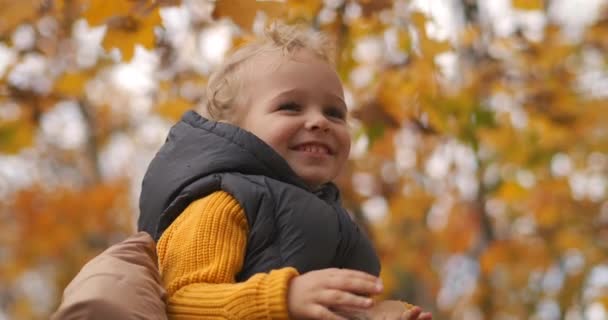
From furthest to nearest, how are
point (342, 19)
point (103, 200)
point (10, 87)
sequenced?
point (103, 200), point (10, 87), point (342, 19)

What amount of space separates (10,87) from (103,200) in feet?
28.7

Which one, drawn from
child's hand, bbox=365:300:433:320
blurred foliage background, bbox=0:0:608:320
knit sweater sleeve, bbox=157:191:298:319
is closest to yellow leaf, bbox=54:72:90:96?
blurred foliage background, bbox=0:0:608:320

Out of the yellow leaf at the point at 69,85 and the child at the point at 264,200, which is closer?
the child at the point at 264,200

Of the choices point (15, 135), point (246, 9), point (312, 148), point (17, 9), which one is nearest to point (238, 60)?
point (312, 148)

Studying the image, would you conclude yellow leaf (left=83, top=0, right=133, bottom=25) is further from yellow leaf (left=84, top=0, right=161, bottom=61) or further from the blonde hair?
the blonde hair

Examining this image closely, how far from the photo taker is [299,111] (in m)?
2.27

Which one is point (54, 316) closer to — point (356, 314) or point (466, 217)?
point (356, 314)

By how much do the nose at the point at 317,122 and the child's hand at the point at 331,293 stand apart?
596 millimetres

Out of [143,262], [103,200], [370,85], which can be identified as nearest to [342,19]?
[370,85]

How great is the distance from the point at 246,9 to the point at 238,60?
28.0 inches

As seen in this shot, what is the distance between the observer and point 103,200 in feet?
45.4

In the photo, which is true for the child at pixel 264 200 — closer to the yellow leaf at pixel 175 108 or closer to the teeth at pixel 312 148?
the teeth at pixel 312 148

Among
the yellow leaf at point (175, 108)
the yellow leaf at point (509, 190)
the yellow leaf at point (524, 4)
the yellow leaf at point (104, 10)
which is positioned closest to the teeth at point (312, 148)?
the yellow leaf at point (104, 10)

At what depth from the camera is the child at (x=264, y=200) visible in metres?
1.75
